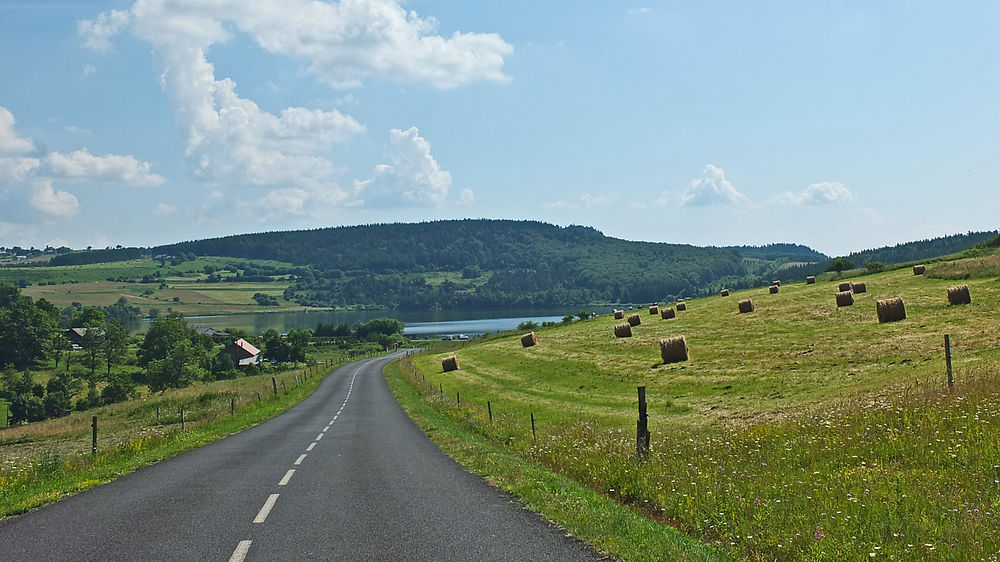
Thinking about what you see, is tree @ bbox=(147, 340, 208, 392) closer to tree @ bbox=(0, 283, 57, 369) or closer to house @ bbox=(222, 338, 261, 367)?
house @ bbox=(222, 338, 261, 367)

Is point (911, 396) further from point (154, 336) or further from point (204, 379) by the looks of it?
point (154, 336)

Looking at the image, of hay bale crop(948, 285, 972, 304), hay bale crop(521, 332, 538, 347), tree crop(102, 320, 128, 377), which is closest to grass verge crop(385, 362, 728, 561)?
hay bale crop(948, 285, 972, 304)

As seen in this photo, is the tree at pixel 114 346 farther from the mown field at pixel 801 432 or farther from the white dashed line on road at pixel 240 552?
the white dashed line on road at pixel 240 552

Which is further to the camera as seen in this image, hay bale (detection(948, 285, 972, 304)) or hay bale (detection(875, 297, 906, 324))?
hay bale (detection(948, 285, 972, 304))

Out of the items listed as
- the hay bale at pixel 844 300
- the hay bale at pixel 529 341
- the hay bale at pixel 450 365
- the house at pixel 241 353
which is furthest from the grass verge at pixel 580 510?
the house at pixel 241 353

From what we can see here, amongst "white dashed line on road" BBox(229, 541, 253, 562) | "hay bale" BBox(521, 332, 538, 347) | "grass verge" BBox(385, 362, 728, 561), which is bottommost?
"hay bale" BBox(521, 332, 538, 347)

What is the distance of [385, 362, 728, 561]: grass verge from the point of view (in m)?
8.58

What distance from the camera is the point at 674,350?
43750mm

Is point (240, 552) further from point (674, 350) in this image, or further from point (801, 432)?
point (674, 350)

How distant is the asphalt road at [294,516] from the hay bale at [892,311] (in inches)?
1349

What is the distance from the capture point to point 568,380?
4556cm

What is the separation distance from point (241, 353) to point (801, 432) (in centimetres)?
14857

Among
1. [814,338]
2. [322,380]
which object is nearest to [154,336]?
[322,380]

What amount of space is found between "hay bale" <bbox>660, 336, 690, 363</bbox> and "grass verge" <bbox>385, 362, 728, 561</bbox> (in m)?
24.8
